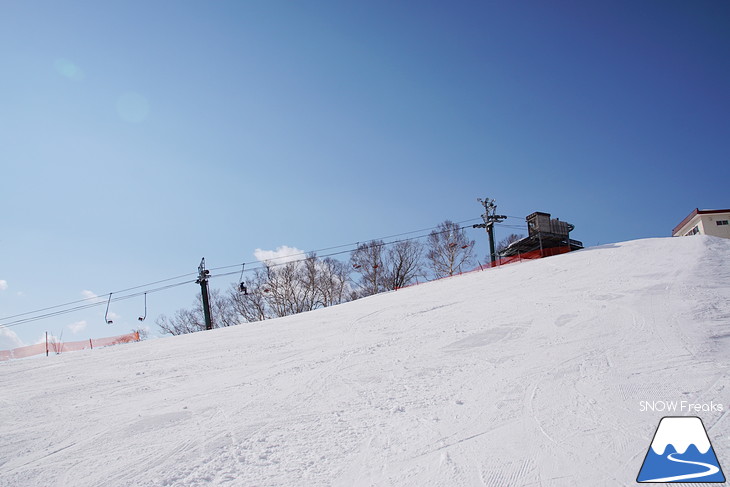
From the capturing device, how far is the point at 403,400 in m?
5.73

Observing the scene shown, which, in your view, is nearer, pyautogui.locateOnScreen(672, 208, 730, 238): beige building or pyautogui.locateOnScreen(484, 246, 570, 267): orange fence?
pyautogui.locateOnScreen(484, 246, 570, 267): orange fence

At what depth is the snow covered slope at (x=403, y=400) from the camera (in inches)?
159

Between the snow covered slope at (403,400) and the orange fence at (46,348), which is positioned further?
the orange fence at (46,348)

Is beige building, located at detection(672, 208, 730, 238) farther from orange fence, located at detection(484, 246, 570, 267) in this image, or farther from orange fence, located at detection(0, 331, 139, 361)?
orange fence, located at detection(0, 331, 139, 361)

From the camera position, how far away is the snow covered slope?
159 inches

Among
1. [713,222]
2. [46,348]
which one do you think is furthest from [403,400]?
[713,222]

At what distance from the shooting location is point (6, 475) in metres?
4.42

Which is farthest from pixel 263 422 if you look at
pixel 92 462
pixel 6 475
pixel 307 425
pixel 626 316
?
pixel 626 316

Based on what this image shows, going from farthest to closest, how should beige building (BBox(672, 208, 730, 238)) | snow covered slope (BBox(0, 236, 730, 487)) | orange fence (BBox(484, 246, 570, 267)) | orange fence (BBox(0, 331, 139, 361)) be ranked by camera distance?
beige building (BBox(672, 208, 730, 238)) < orange fence (BBox(484, 246, 570, 267)) < orange fence (BBox(0, 331, 139, 361)) < snow covered slope (BBox(0, 236, 730, 487))

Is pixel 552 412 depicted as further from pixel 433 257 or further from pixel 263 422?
pixel 433 257

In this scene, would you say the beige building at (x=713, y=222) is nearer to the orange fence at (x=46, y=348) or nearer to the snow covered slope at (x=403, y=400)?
the snow covered slope at (x=403, y=400)

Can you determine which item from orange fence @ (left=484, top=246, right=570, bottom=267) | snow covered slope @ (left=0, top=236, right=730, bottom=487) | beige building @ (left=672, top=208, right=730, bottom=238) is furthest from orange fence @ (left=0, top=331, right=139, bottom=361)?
beige building @ (left=672, top=208, right=730, bottom=238)

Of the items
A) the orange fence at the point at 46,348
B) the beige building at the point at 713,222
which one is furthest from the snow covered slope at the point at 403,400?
the beige building at the point at 713,222

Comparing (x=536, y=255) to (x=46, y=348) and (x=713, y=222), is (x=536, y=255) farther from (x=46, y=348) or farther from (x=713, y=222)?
(x=46, y=348)
